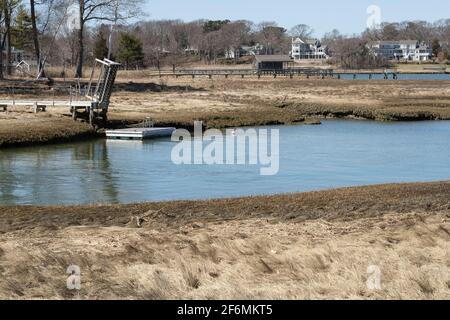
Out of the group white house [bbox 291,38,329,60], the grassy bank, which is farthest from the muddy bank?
white house [bbox 291,38,329,60]

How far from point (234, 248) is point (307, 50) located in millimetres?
183485

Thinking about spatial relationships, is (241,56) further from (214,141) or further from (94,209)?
(94,209)

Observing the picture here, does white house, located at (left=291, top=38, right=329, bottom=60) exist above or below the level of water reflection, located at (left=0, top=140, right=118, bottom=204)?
above

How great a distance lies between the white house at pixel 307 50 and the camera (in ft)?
621

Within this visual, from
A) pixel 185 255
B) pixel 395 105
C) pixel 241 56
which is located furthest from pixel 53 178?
pixel 241 56

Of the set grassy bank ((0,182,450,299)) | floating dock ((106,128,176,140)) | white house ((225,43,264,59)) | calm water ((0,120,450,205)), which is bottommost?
calm water ((0,120,450,205))

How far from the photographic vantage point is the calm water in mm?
21188

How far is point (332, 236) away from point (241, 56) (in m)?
159

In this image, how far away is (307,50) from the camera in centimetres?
19238

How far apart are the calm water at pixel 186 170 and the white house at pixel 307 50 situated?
154862mm

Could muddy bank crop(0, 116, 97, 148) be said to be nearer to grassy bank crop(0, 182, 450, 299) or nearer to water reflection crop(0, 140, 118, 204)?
water reflection crop(0, 140, 118, 204)

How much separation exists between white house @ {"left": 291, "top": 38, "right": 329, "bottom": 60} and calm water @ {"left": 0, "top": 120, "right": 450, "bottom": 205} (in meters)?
155

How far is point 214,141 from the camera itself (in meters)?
34.0
